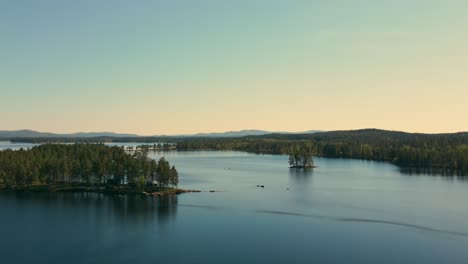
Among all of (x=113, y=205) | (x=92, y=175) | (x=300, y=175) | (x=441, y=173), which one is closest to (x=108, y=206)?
(x=113, y=205)

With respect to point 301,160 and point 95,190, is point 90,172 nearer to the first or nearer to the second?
point 95,190

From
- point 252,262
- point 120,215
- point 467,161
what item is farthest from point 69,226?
point 467,161

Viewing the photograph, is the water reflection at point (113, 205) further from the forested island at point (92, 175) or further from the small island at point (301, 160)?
the small island at point (301, 160)

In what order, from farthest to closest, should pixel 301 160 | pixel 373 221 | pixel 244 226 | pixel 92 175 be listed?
pixel 301 160 → pixel 92 175 → pixel 373 221 → pixel 244 226

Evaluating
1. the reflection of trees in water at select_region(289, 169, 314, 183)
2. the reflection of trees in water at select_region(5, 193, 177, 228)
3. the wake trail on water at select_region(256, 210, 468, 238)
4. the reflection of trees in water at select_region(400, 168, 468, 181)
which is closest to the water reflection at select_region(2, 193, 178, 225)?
the reflection of trees in water at select_region(5, 193, 177, 228)

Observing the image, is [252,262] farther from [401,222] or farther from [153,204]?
Result: [153,204]

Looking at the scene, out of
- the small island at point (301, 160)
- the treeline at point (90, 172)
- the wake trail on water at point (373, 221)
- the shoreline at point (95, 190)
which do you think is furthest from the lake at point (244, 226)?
the small island at point (301, 160)
